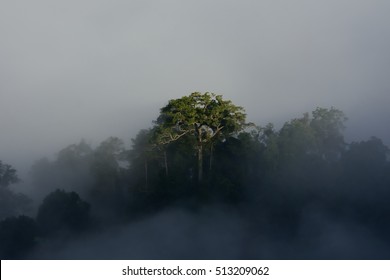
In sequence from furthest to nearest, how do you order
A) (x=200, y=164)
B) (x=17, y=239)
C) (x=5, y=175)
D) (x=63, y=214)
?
(x=5, y=175) → (x=200, y=164) → (x=63, y=214) → (x=17, y=239)

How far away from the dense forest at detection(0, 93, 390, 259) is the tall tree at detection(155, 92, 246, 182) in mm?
113

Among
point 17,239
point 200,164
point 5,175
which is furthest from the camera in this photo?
point 5,175

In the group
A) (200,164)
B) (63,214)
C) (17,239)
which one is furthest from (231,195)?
(17,239)

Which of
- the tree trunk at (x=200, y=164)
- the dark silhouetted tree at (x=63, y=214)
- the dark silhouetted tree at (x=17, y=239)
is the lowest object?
the dark silhouetted tree at (x=17, y=239)

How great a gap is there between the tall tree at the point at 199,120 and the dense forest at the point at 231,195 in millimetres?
113

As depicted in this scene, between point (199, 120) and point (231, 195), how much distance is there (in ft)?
28.3

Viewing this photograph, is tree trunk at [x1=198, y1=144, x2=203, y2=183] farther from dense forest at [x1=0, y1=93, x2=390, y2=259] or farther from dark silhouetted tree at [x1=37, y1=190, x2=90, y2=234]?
dark silhouetted tree at [x1=37, y1=190, x2=90, y2=234]

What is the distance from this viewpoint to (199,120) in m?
59.5

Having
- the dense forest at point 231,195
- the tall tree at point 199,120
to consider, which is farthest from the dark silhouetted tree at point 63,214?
the tall tree at point 199,120

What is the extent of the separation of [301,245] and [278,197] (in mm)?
7482

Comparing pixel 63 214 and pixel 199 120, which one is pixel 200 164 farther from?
pixel 63 214

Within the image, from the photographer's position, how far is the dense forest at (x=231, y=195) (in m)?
54.0

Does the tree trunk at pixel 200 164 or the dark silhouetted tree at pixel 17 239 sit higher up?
the tree trunk at pixel 200 164

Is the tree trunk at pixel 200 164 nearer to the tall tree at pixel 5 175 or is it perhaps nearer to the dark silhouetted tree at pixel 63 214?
the dark silhouetted tree at pixel 63 214
